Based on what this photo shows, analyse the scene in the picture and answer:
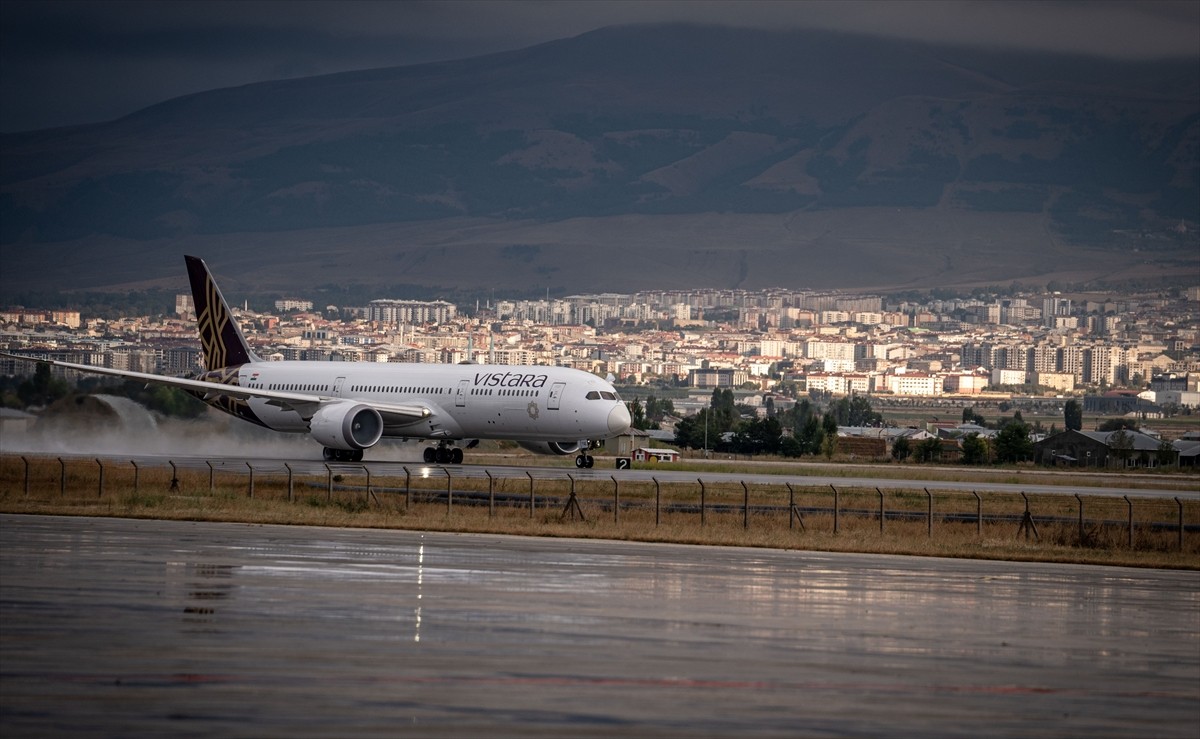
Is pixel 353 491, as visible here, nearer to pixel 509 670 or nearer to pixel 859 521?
→ pixel 859 521

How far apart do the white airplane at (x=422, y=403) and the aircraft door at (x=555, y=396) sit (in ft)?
0.12

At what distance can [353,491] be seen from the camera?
49688mm

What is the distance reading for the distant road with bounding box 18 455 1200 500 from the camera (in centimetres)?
6075

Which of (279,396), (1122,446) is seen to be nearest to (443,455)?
(279,396)

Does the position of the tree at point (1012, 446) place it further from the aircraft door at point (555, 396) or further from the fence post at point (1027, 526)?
the fence post at point (1027, 526)

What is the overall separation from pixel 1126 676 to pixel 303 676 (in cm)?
964

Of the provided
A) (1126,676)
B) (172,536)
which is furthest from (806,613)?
(172,536)

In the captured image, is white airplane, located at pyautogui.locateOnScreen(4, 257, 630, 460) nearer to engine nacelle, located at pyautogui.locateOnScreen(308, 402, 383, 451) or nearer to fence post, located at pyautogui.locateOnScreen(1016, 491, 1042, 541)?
engine nacelle, located at pyautogui.locateOnScreen(308, 402, 383, 451)

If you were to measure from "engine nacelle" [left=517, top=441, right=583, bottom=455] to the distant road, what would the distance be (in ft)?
3.81

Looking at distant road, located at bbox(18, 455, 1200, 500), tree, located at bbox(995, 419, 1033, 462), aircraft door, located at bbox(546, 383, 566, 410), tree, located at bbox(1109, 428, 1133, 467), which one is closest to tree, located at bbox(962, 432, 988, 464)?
tree, located at bbox(995, 419, 1033, 462)

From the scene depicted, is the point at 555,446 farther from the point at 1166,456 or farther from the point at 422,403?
the point at 1166,456

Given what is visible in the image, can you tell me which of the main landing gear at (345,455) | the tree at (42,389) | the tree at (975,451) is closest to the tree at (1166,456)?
the tree at (975,451)

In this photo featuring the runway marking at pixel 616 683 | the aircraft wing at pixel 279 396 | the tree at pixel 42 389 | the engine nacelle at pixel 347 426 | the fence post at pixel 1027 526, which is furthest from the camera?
the tree at pixel 42 389

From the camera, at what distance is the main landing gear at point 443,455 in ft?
232
